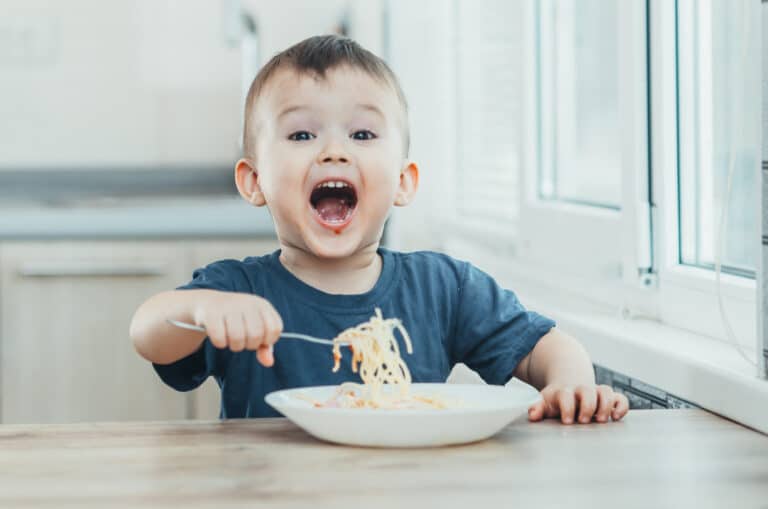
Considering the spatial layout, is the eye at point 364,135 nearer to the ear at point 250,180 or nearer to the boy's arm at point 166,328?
the ear at point 250,180

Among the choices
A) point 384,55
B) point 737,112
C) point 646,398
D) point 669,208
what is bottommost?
point 646,398

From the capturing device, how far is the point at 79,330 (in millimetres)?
2836

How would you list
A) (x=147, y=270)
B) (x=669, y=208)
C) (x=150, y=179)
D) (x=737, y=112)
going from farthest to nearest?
(x=150, y=179), (x=147, y=270), (x=669, y=208), (x=737, y=112)

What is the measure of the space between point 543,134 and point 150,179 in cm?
161

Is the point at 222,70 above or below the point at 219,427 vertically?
above

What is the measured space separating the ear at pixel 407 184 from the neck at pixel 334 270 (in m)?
0.08

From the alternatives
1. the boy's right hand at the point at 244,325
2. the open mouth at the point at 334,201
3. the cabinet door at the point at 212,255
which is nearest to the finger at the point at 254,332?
the boy's right hand at the point at 244,325

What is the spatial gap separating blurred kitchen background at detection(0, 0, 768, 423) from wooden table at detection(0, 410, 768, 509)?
15cm

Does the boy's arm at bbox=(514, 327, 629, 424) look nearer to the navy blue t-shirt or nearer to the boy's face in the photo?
the navy blue t-shirt

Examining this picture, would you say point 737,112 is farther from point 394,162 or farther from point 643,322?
point 394,162

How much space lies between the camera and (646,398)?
4.58ft

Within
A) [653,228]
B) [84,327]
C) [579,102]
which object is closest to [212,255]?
[84,327]

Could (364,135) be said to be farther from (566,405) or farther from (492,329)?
(566,405)

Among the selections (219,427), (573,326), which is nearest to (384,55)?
(573,326)
